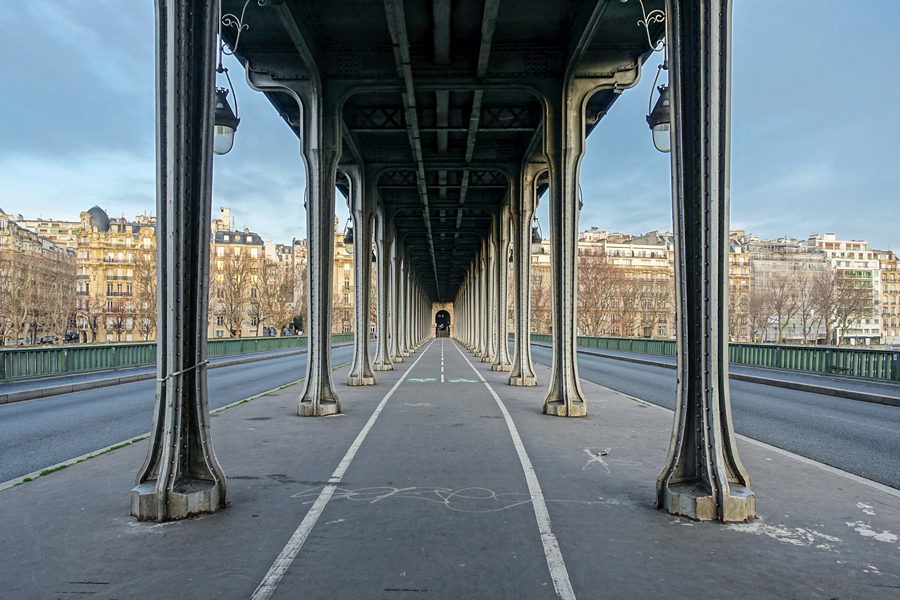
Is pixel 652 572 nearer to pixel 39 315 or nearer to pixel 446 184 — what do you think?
pixel 446 184

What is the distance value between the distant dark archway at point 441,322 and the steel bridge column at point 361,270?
129 m

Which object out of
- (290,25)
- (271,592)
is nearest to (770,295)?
(290,25)

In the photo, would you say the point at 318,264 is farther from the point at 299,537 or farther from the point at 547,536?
the point at 547,536

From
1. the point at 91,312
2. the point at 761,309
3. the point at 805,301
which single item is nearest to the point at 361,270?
the point at 761,309

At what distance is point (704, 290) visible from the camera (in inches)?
213

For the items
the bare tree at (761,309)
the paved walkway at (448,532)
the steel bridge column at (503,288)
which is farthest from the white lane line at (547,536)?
the bare tree at (761,309)

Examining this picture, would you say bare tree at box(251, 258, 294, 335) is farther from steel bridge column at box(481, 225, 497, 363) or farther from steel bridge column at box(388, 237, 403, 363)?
steel bridge column at box(481, 225, 497, 363)

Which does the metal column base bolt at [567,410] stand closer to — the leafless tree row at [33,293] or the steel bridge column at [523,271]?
the steel bridge column at [523,271]

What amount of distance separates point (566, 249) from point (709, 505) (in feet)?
24.9

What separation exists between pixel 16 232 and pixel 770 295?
10360 centimetres

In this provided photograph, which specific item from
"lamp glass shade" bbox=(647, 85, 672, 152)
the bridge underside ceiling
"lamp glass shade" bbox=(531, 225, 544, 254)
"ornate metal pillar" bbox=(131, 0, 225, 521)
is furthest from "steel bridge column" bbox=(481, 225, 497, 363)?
"ornate metal pillar" bbox=(131, 0, 225, 521)

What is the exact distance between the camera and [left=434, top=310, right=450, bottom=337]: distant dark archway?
150m

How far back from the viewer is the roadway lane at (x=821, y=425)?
26.2 ft

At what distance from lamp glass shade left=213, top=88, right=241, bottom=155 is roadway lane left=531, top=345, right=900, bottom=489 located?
9598mm
